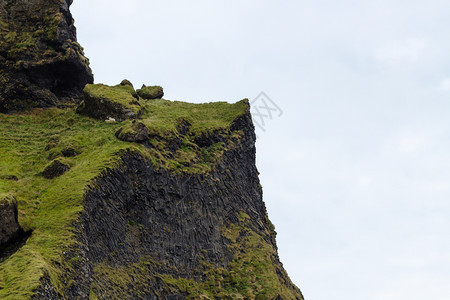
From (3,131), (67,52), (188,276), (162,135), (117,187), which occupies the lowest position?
(188,276)

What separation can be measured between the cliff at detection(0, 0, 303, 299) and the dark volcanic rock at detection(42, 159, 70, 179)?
102mm

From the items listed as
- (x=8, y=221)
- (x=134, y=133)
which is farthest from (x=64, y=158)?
(x=8, y=221)

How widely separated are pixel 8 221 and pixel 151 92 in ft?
133

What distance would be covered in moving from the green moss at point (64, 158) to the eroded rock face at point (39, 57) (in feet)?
12.5

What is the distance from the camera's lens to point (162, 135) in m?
51.8

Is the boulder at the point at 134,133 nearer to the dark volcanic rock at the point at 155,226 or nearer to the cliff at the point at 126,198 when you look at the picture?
the cliff at the point at 126,198

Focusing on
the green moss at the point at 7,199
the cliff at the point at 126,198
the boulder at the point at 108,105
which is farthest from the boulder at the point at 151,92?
the green moss at the point at 7,199

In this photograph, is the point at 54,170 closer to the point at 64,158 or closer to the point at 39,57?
the point at 64,158

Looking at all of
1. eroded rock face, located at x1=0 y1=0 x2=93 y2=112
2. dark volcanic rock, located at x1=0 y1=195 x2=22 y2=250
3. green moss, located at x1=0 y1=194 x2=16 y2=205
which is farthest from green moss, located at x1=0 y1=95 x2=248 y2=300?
eroded rock face, located at x1=0 y1=0 x2=93 y2=112

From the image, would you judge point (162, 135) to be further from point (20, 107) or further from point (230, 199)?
point (20, 107)

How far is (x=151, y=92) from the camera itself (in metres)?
69.5

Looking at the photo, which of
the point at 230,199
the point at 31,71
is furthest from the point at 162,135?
the point at 31,71

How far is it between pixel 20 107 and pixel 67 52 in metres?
10.8

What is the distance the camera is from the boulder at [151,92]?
6919cm
